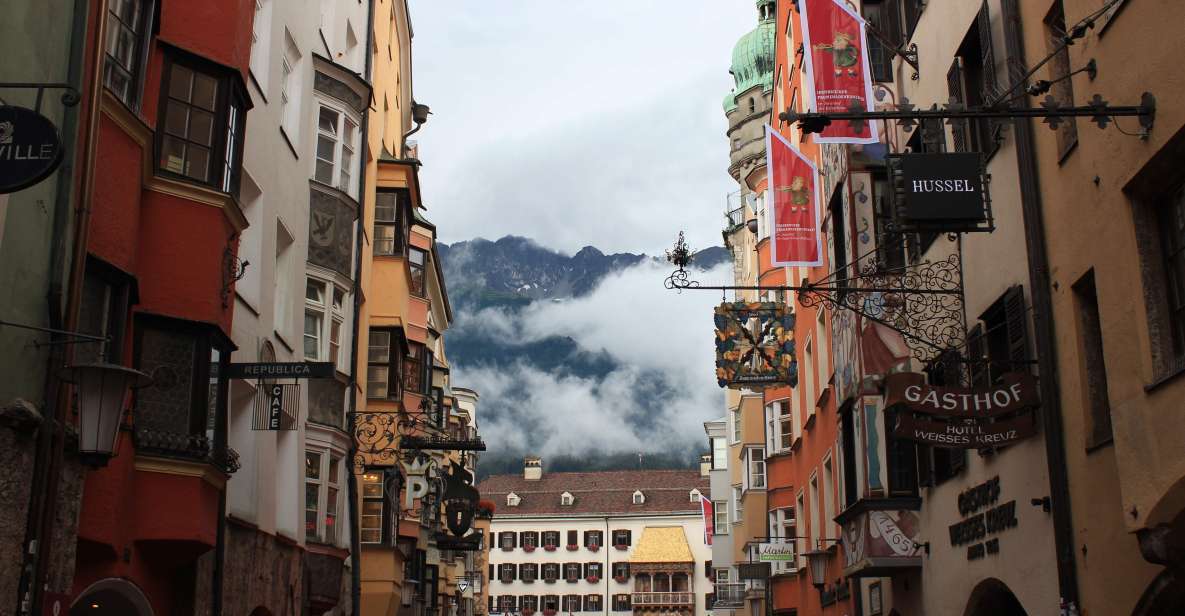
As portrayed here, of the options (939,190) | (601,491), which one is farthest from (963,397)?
(601,491)

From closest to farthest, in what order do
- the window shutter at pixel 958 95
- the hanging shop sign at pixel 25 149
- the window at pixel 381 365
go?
A: 1. the hanging shop sign at pixel 25 149
2. the window shutter at pixel 958 95
3. the window at pixel 381 365

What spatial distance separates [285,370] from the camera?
53.2 feet

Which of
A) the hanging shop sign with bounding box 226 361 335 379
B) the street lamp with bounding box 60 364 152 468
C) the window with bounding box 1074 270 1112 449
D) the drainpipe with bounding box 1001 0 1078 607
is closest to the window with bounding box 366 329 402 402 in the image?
the hanging shop sign with bounding box 226 361 335 379

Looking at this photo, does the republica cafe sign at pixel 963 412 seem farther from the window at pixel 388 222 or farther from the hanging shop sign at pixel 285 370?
the window at pixel 388 222

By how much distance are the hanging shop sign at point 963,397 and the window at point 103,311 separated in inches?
330

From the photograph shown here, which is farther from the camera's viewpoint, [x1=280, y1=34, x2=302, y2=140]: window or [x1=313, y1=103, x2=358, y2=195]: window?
[x1=313, y1=103, x2=358, y2=195]: window

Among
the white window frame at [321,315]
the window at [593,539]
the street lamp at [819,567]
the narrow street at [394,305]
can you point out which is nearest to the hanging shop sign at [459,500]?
the narrow street at [394,305]

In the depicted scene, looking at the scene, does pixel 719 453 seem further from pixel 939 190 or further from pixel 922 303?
pixel 939 190

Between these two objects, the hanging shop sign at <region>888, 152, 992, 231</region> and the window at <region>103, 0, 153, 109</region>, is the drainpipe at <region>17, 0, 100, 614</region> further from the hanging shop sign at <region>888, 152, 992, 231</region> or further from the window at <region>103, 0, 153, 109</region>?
the hanging shop sign at <region>888, 152, 992, 231</region>

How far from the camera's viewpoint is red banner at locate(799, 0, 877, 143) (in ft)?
61.4

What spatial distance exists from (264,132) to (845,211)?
396 inches

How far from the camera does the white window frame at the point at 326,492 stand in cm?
2447

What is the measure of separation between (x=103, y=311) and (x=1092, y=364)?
10.4 m

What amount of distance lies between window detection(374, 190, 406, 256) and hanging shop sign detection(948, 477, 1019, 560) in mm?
18106
